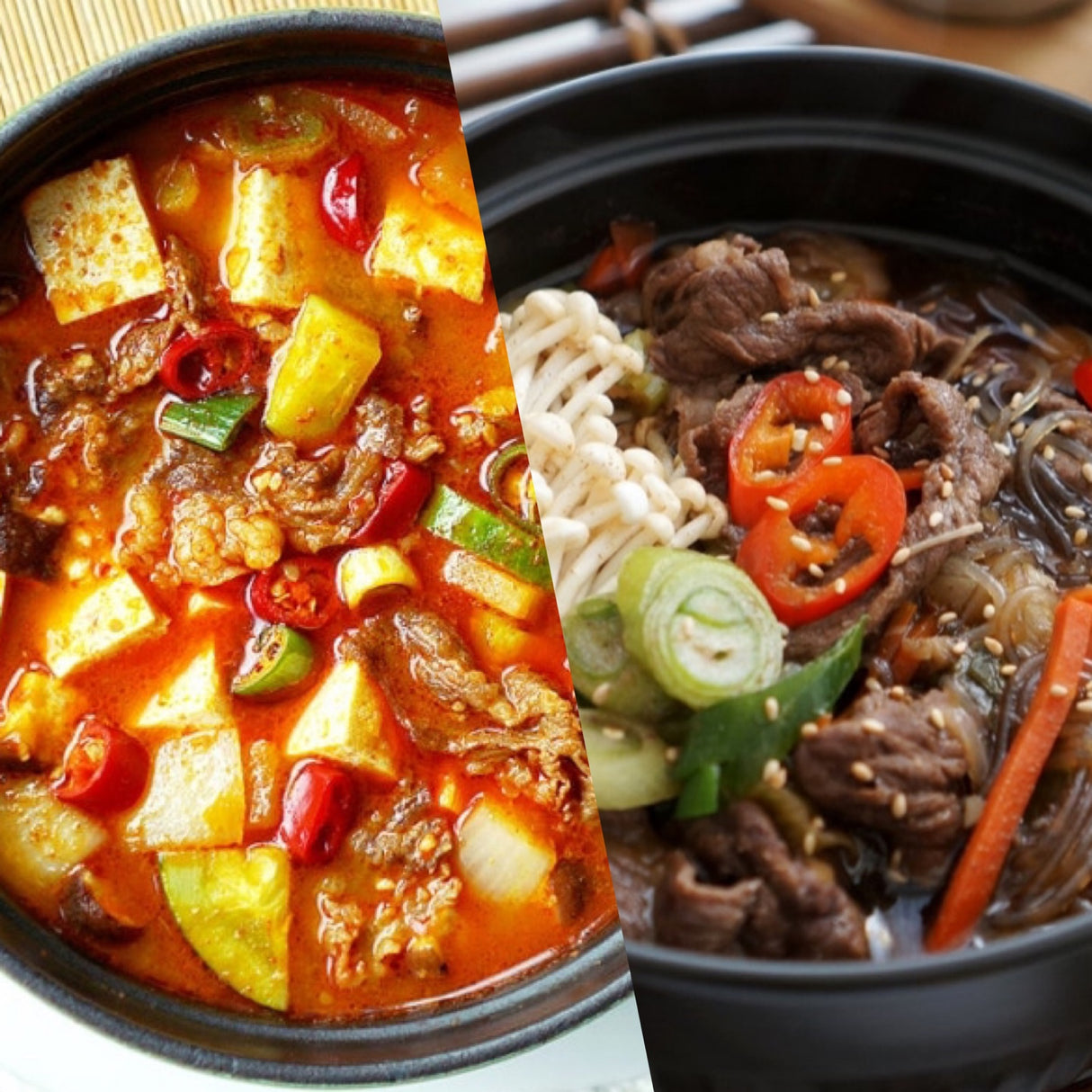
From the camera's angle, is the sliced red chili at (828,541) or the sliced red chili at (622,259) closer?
the sliced red chili at (828,541)

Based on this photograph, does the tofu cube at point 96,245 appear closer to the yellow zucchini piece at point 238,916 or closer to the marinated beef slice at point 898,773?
the yellow zucchini piece at point 238,916

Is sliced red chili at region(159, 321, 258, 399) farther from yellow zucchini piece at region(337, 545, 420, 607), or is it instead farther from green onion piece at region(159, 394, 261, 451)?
yellow zucchini piece at region(337, 545, 420, 607)

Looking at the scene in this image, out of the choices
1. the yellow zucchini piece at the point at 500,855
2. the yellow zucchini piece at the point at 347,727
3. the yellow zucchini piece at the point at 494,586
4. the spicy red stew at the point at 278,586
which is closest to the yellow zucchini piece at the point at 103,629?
the spicy red stew at the point at 278,586

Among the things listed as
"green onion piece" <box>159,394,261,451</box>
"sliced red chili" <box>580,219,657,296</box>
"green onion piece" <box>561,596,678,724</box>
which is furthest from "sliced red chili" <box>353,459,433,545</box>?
"green onion piece" <box>561,596,678,724</box>

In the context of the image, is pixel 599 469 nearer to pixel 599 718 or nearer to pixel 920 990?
pixel 599 718

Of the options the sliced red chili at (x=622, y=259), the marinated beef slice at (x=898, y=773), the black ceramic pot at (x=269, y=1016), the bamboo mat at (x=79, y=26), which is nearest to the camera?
the marinated beef slice at (x=898, y=773)

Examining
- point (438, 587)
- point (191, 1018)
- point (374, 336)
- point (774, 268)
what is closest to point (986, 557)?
point (774, 268)

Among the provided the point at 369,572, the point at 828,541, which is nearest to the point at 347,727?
the point at 369,572
